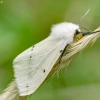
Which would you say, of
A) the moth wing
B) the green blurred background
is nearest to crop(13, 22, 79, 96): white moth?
the moth wing

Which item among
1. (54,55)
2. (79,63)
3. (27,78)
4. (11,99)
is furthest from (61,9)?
(11,99)

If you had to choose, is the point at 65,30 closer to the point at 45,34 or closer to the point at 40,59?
the point at 40,59

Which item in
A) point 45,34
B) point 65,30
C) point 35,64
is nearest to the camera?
point 35,64

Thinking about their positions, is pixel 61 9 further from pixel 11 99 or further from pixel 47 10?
pixel 11 99

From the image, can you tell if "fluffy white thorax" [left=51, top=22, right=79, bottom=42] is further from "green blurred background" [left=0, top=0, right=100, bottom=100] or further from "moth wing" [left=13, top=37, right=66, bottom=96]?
"green blurred background" [left=0, top=0, right=100, bottom=100]

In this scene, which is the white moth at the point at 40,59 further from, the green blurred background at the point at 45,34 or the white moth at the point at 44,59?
the green blurred background at the point at 45,34

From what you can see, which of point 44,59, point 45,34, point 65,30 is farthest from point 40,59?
point 45,34

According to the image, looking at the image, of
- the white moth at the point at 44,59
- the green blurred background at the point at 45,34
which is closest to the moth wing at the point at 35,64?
the white moth at the point at 44,59
